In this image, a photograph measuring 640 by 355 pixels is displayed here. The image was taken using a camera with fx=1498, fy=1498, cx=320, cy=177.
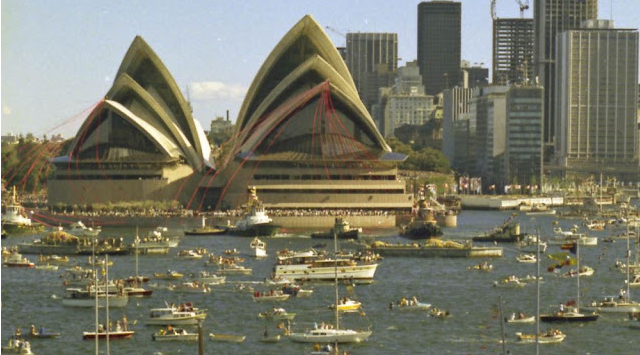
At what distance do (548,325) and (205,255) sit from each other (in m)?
31.6

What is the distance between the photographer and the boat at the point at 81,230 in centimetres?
9238

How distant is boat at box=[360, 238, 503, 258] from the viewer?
257 ft

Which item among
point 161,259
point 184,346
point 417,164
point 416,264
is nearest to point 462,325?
point 184,346

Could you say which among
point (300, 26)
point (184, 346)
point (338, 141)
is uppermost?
point (300, 26)

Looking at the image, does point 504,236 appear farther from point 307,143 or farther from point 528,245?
point 307,143

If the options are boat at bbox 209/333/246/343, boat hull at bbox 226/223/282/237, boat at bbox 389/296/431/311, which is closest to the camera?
boat at bbox 209/333/246/343

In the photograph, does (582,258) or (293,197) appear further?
(293,197)

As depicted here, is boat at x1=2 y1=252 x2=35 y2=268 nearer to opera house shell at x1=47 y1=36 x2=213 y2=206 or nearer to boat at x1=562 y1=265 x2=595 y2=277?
boat at x1=562 y1=265 x2=595 y2=277

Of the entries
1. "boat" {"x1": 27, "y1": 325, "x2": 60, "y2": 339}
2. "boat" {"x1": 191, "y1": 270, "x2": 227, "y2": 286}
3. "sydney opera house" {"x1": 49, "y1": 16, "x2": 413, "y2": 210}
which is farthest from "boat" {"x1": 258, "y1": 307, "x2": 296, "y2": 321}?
"sydney opera house" {"x1": 49, "y1": 16, "x2": 413, "y2": 210}

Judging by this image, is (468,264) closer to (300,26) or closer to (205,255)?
(205,255)

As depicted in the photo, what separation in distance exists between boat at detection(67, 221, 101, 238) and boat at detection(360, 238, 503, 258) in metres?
20.5

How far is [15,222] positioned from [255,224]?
15833mm

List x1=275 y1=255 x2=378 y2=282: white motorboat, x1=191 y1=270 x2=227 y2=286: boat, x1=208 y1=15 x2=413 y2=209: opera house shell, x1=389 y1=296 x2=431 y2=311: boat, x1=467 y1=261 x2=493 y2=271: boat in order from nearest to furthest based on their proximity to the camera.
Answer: x1=389 y1=296 x2=431 y2=311: boat
x1=191 y1=270 x2=227 y2=286: boat
x1=275 y1=255 x2=378 y2=282: white motorboat
x1=467 y1=261 x2=493 y2=271: boat
x1=208 y1=15 x2=413 y2=209: opera house shell

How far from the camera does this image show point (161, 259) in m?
76.1
